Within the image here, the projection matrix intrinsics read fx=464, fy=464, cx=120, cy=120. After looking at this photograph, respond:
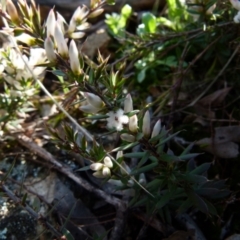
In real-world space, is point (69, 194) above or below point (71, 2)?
below

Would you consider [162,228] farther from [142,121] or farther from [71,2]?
[71,2]

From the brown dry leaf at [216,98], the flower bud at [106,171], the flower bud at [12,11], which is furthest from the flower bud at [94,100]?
the brown dry leaf at [216,98]

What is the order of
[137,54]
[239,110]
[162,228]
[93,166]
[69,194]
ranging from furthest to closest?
[137,54] < [239,110] < [69,194] < [162,228] < [93,166]

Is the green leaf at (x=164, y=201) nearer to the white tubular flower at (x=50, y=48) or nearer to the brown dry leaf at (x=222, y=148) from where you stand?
the brown dry leaf at (x=222, y=148)

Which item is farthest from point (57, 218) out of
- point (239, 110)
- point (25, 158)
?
point (239, 110)

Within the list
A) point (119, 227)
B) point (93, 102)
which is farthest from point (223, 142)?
point (93, 102)

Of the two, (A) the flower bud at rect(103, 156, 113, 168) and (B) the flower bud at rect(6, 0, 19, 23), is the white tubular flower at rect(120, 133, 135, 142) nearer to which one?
(A) the flower bud at rect(103, 156, 113, 168)
